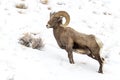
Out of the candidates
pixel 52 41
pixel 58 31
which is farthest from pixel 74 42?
pixel 52 41

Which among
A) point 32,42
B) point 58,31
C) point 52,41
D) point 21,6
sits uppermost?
point 21,6

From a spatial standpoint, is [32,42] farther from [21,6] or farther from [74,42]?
[21,6]

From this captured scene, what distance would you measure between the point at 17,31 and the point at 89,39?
253 cm

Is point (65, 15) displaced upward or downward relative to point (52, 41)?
upward

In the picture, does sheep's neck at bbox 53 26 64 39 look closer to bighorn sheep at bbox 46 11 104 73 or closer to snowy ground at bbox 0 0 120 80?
bighorn sheep at bbox 46 11 104 73

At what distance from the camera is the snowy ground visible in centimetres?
913

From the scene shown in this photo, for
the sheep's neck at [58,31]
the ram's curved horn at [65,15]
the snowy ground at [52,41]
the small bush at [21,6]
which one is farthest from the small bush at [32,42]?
the small bush at [21,6]

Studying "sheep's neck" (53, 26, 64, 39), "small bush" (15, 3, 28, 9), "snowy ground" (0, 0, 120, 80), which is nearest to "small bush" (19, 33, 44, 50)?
"snowy ground" (0, 0, 120, 80)

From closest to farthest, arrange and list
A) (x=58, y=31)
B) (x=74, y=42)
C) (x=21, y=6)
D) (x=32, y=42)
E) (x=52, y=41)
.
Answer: (x=74, y=42)
(x=58, y=31)
(x=32, y=42)
(x=52, y=41)
(x=21, y=6)

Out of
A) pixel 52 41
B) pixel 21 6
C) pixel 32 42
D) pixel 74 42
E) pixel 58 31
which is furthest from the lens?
pixel 21 6

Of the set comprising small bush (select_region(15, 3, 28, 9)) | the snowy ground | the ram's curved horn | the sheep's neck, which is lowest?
the snowy ground

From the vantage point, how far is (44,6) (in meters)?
15.1

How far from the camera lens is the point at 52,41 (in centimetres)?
1191

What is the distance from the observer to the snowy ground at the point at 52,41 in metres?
9.13
